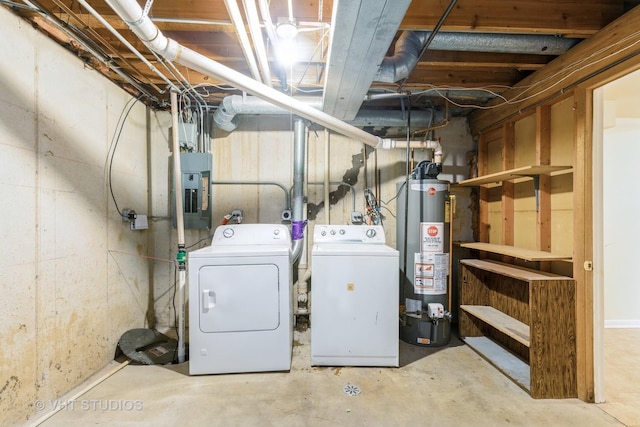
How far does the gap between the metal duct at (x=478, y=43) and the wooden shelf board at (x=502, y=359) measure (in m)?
2.27

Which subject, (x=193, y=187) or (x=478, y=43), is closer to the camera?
(x=478, y=43)

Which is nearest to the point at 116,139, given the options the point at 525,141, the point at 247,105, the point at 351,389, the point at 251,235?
the point at 247,105

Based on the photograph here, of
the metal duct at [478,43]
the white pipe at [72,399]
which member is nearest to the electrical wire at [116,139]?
the white pipe at [72,399]

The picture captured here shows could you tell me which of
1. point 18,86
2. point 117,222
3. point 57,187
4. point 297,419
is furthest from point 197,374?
point 18,86

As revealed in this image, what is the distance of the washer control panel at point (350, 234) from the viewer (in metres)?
2.50

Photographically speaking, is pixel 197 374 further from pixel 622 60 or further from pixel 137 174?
pixel 622 60

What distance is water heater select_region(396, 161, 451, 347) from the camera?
A: 2.42 metres

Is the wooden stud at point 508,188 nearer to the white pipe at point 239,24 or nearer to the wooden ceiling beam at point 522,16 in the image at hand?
the wooden ceiling beam at point 522,16

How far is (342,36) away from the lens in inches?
55.0

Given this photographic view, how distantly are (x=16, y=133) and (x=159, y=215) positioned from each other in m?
1.36

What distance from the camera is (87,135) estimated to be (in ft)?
6.54

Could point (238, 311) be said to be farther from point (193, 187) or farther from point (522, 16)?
point (522, 16)

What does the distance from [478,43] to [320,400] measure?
8.33 feet

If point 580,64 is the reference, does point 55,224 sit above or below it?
below
